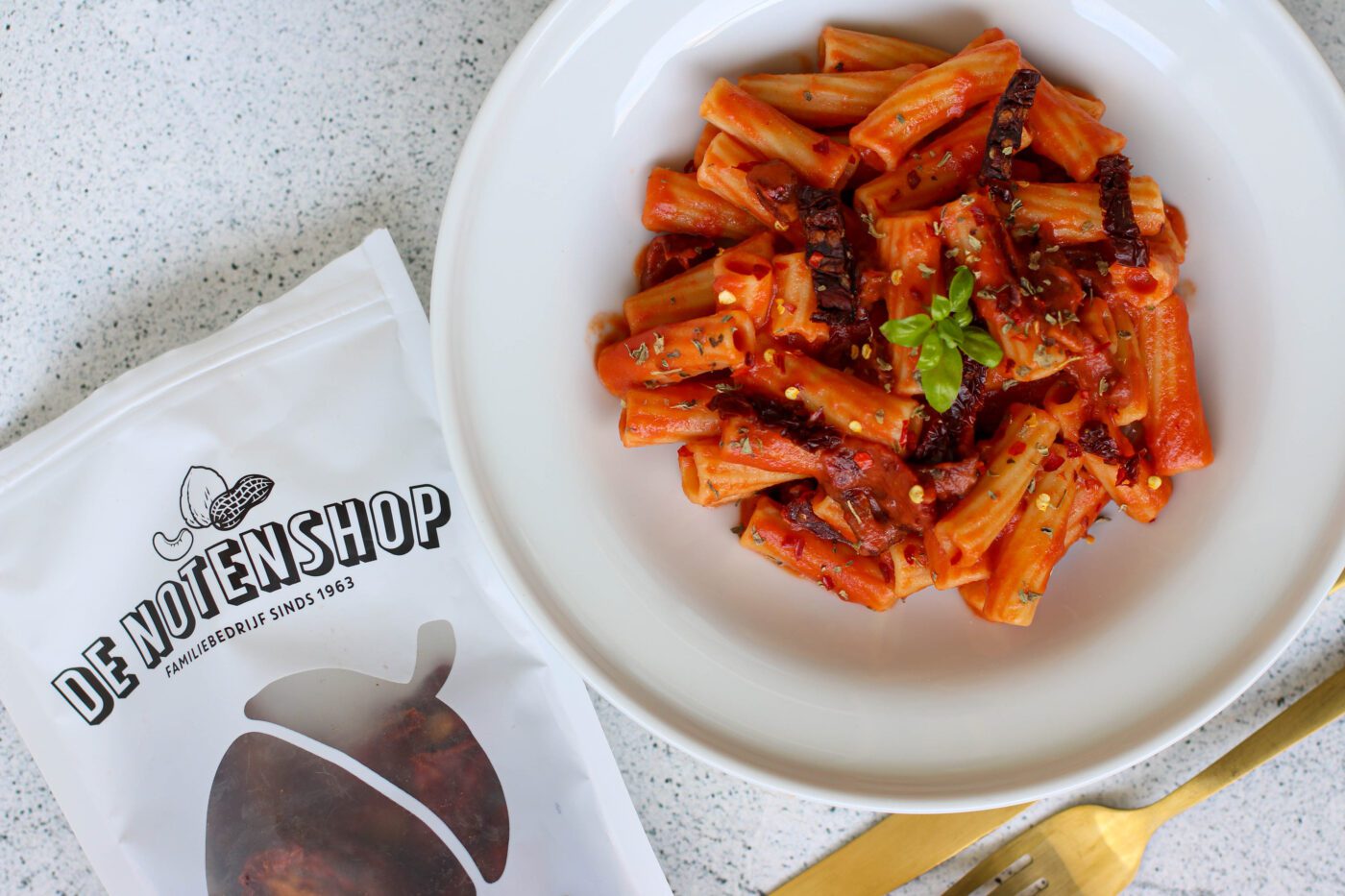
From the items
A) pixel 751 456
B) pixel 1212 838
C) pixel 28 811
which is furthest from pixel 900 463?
pixel 28 811

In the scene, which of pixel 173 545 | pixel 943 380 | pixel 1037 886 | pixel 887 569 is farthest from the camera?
pixel 1037 886

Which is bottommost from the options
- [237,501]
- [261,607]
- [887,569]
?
[261,607]

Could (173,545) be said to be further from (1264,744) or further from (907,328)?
(1264,744)

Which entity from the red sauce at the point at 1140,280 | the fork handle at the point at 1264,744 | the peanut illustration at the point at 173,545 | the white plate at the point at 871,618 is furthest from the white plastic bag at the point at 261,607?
the fork handle at the point at 1264,744

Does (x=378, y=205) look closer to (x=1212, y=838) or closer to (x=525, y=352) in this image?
(x=525, y=352)

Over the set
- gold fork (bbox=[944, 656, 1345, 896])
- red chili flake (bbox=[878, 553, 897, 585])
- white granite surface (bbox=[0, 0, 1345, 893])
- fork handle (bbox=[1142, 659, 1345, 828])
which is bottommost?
gold fork (bbox=[944, 656, 1345, 896])

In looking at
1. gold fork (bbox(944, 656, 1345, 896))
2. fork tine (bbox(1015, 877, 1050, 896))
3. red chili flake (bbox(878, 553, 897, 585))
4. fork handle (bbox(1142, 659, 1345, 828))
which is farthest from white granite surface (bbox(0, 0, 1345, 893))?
red chili flake (bbox(878, 553, 897, 585))

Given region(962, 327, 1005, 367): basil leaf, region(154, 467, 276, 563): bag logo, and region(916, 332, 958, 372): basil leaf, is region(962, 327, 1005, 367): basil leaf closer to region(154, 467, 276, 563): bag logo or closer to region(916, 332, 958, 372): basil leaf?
region(916, 332, 958, 372): basil leaf

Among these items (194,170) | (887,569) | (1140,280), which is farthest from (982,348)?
(194,170)
